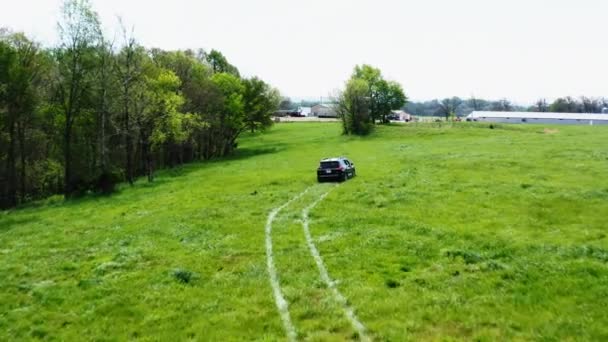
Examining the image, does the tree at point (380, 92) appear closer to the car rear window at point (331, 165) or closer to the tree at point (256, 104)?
the tree at point (256, 104)

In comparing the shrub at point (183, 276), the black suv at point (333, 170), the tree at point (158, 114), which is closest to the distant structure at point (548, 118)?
the tree at point (158, 114)

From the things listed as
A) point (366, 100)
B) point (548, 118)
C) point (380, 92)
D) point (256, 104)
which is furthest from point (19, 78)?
point (548, 118)

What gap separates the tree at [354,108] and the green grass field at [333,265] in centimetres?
5960

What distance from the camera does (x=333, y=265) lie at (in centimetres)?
1416

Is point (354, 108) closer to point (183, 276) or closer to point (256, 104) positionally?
point (256, 104)

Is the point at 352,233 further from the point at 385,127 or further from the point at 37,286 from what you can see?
the point at 385,127

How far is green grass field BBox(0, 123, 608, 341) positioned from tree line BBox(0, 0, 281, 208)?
13557 mm

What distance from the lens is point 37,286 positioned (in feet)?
44.8

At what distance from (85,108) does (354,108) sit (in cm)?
5244

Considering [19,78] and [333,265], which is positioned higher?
[19,78]

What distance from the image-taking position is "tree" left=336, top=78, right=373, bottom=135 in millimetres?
89000

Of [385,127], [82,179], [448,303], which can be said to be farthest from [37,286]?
[385,127]

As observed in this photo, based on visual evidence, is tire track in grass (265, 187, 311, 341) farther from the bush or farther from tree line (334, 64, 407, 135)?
tree line (334, 64, 407, 135)

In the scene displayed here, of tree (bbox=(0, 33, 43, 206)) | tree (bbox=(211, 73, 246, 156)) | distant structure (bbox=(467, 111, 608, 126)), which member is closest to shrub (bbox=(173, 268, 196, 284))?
tree (bbox=(0, 33, 43, 206))
